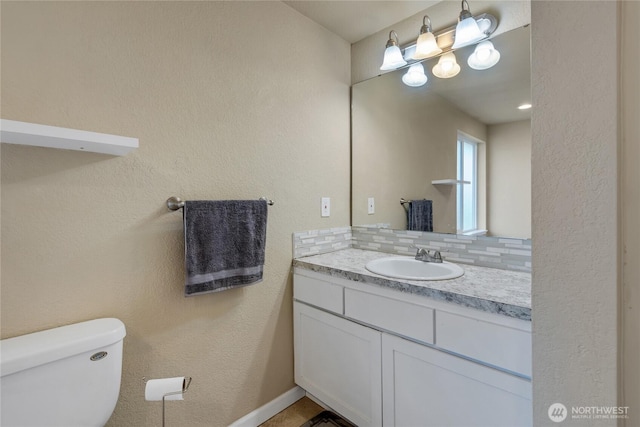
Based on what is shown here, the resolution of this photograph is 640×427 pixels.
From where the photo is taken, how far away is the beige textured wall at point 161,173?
3.00 feet

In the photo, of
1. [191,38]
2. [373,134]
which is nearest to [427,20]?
[373,134]

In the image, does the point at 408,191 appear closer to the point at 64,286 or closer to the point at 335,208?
the point at 335,208

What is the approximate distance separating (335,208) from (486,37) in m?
1.20

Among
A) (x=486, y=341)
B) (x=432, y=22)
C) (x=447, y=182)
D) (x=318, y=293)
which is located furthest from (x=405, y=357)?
(x=432, y=22)

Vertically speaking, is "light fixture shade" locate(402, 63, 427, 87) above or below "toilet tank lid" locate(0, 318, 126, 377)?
above

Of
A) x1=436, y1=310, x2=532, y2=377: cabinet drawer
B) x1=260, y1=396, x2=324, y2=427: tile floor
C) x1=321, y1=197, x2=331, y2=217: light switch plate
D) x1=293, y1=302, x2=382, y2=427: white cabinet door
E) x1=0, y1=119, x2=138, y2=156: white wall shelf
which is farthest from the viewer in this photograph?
x1=321, y1=197, x2=331, y2=217: light switch plate

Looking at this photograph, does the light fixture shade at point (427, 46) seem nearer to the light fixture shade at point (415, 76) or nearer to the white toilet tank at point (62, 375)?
the light fixture shade at point (415, 76)

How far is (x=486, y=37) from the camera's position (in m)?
1.43

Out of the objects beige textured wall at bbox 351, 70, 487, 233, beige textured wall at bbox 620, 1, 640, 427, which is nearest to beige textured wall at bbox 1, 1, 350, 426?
beige textured wall at bbox 351, 70, 487, 233

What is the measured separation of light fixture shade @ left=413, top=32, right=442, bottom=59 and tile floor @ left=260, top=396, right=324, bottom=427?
206cm

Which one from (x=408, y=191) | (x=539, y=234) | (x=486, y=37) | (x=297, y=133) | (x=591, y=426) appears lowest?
(x=591, y=426)

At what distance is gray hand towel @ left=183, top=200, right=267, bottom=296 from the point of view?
3.90 ft

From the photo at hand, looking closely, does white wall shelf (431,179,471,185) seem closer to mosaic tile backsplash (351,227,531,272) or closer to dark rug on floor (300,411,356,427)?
mosaic tile backsplash (351,227,531,272)

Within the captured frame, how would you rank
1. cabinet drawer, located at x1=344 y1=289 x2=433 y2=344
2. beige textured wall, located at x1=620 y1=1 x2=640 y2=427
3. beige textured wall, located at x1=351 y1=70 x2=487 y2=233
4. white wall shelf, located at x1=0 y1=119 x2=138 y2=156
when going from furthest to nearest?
1. beige textured wall, located at x1=351 y1=70 x2=487 y2=233
2. cabinet drawer, located at x1=344 y1=289 x2=433 y2=344
3. white wall shelf, located at x1=0 y1=119 x2=138 y2=156
4. beige textured wall, located at x1=620 y1=1 x2=640 y2=427
